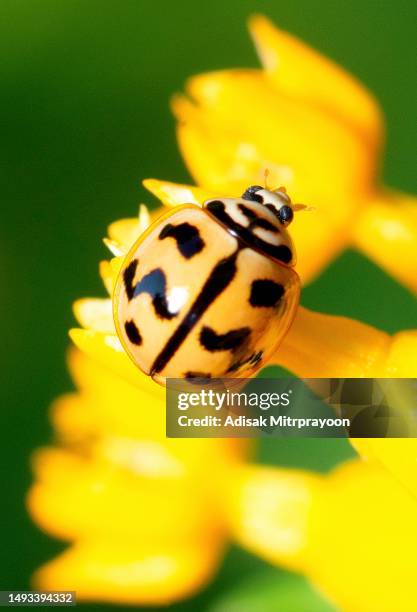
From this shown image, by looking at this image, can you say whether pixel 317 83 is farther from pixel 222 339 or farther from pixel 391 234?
pixel 222 339

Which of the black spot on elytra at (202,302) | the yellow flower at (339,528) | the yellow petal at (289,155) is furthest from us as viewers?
the yellow petal at (289,155)

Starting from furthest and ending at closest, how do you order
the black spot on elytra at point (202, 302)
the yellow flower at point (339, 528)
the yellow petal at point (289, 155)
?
the yellow petal at point (289, 155)
the yellow flower at point (339, 528)
the black spot on elytra at point (202, 302)

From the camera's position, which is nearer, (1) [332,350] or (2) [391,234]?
(1) [332,350]

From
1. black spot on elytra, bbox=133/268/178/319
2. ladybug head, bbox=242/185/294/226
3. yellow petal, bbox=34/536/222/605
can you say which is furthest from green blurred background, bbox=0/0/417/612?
black spot on elytra, bbox=133/268/178/319

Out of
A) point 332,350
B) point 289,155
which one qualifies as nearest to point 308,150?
point 289,155

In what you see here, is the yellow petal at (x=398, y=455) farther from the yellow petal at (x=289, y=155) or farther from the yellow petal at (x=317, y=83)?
the yellow petal at (x=317, y=83)

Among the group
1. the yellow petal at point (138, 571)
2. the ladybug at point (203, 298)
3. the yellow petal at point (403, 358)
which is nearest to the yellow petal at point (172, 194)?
the ladybug at point (203, 298)
